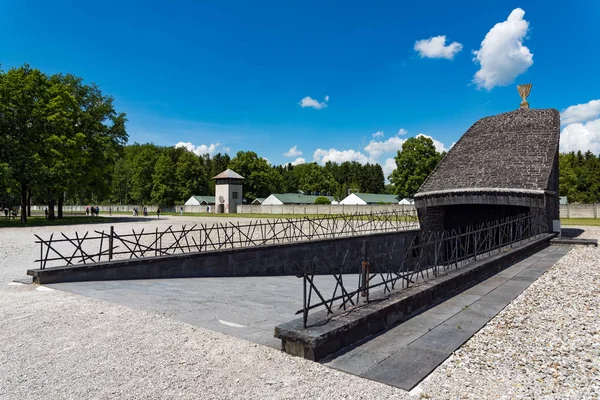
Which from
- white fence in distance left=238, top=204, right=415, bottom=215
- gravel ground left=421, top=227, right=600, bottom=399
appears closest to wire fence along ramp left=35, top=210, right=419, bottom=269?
gravel ground left=421, top=227, right=600, bottom=399

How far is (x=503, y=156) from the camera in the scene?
1998cm

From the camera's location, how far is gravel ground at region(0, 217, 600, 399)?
3922 millimetres

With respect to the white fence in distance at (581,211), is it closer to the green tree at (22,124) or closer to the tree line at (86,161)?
the tree line at (86,161)

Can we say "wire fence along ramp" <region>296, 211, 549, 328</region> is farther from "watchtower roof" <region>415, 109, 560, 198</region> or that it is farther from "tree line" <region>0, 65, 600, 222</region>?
"tree line" <region>0, 65, 600, 222</region>

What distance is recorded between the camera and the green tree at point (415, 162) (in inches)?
2312

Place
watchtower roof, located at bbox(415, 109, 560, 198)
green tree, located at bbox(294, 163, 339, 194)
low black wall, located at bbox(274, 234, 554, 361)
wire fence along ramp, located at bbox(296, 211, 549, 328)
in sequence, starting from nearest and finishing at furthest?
low black wall, located at bbox(274, 234, 554, 361) < wire fence along ramp, located at bbox(296, 211, 549, 328) < watchtower roof, located at bbox(415, 109, 560, 198) < green tree, located at bbox(294, 163, 339, 194)

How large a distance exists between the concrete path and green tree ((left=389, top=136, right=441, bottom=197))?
52.1 m

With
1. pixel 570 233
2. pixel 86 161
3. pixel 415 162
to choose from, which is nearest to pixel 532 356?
pixel 570 233

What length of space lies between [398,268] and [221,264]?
6.06 m

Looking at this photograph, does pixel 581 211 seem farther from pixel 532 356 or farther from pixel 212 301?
pixel 212 301

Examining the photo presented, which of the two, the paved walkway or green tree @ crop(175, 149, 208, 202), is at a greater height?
green tree @ crop(175, 149, 208, 202)

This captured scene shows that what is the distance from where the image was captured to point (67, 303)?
7.34 m

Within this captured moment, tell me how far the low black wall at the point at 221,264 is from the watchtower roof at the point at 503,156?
17.3 ft

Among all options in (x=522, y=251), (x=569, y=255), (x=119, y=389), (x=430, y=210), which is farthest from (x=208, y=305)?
(x=430, y=210)
